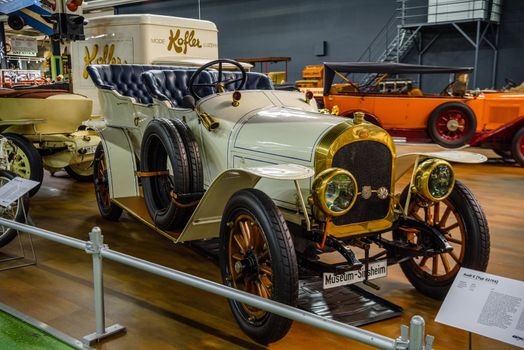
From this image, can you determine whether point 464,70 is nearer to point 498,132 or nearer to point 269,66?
point 498,132

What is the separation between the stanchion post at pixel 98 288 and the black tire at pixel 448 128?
6.27 metres

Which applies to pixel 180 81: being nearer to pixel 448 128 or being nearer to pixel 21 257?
pixel 21 257

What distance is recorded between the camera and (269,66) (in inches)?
697

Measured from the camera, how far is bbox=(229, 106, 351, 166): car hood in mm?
2639

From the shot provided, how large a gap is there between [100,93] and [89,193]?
1688mm

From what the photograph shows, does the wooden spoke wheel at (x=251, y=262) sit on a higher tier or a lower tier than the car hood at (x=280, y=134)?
lower

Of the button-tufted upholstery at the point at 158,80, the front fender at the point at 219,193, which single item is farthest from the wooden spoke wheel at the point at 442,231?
the button-tufted upholstery at the point at 158,80

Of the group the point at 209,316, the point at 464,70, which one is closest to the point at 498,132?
the point at 464,70

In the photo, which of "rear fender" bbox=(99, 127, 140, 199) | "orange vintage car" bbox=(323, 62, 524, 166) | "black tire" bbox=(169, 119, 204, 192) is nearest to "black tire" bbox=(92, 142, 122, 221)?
"rear fender" bbox=(99, 127, 140, 199)

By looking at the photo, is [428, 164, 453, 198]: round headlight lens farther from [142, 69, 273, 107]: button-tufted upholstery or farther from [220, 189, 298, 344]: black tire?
[142, 69, 273, 107]: button-tufted upholstery

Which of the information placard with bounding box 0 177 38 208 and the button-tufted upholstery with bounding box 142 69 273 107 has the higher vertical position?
the button-tufted upholstery with bounding box 142 69 273 107

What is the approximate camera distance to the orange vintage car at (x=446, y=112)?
744cm

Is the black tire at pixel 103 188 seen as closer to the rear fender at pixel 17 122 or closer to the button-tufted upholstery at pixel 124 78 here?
the button-tufted upholstery at pixel 124 78

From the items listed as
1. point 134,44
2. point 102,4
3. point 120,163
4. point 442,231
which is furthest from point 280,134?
point 102,4
